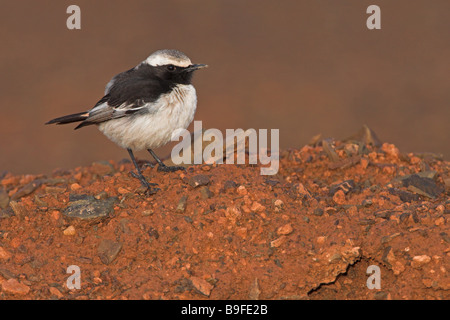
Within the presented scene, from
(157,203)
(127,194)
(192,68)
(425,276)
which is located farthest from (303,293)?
(192,68)

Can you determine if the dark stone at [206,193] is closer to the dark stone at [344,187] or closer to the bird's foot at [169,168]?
the bird's foot at [169,168]

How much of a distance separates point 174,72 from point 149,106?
0.72 meters

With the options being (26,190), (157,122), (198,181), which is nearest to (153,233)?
(198,181)

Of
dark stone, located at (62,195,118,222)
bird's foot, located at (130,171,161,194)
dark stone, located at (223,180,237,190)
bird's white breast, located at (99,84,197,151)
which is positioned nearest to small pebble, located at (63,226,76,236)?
dark stone, located at (62,195,118,222)

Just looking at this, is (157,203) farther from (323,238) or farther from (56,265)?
(323,238)

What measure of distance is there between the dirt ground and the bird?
1.84 feet

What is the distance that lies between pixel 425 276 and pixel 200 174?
3028mm

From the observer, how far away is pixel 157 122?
27.2ft

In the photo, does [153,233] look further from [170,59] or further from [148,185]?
[170,59]

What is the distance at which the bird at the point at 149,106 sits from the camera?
27.2 feet

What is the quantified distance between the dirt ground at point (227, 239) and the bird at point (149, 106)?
56 cm

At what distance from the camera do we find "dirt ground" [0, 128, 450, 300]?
662 centimetres

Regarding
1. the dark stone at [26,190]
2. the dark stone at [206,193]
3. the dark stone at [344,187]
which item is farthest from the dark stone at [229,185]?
the dark stone at [26,190]

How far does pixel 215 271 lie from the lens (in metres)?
6.73
